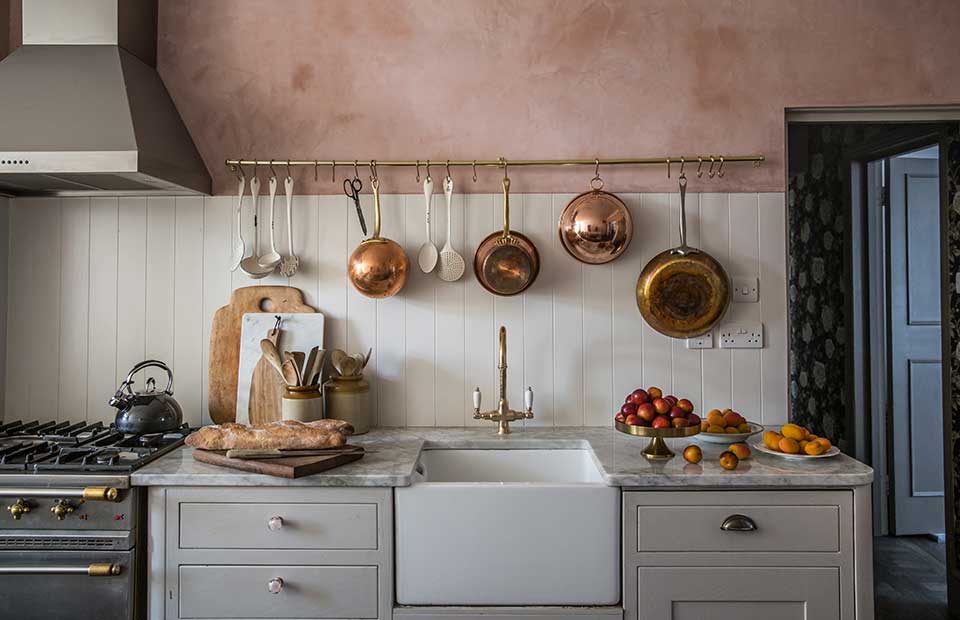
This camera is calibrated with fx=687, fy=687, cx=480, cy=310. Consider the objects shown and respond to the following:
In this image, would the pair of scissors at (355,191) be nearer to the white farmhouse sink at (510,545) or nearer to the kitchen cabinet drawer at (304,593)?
the white farmhouse sink at (510,545)

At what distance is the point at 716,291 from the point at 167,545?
181 centimetres

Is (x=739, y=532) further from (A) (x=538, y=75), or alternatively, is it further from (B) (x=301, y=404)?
(A) (x=538, y=75)

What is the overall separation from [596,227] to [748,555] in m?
1.10

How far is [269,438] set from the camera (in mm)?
1867

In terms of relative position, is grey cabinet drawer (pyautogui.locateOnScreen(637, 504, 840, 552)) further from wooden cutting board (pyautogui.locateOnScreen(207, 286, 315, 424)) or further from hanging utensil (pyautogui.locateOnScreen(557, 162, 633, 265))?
wooden cutting board (pyautogui.locateOnScreen(207, 286, 315, 424))

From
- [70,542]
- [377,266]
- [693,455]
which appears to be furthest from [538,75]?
[70,542]

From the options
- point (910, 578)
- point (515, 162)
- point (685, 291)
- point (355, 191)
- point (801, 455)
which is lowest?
point (910, 578)

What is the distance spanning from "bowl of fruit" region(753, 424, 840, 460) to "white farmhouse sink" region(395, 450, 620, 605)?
495 mm

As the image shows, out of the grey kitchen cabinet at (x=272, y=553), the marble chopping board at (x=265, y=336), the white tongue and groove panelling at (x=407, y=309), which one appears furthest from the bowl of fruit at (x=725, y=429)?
the marble chopping board at (x=265, y=336)

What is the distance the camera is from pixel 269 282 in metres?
2.40

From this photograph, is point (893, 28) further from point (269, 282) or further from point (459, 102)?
point (269, 282)

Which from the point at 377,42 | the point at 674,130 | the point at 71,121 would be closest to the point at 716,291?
the point at 674,130

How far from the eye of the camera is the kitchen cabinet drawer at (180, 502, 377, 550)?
175cm

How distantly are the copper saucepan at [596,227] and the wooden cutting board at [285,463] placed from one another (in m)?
1.02
